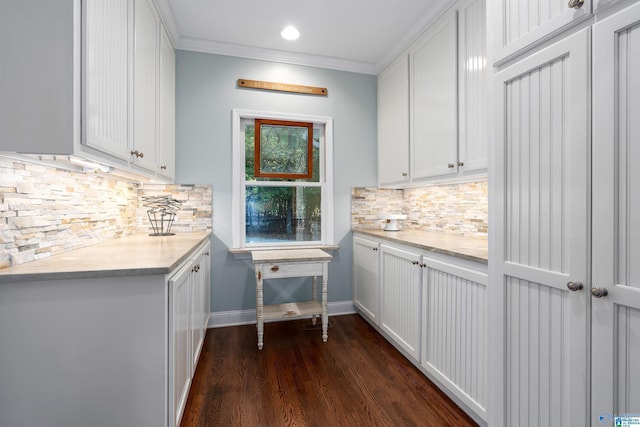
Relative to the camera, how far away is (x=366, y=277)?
114 inches

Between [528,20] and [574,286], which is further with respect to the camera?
[528,20]

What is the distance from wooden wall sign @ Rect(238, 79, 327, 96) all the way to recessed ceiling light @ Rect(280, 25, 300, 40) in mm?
436

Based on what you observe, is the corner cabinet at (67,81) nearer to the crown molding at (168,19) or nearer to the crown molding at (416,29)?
the crown molding at (168,19)

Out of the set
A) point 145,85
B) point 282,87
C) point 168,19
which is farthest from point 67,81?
point 282,87

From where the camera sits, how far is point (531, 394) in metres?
1.17

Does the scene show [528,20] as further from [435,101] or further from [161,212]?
[161,212]

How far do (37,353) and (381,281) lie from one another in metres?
2.15

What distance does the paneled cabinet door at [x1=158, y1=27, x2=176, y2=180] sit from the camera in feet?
7.45

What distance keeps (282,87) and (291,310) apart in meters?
2.11

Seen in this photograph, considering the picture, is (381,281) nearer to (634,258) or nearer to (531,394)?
(531,394)

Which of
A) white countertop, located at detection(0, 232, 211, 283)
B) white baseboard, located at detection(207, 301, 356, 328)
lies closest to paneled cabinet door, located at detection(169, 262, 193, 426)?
white countertop, located at detection(0, 232, 211, 283)

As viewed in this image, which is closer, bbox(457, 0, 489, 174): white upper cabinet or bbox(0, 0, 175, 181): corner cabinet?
bbox(0, 0, 175, 181): corner cabinet

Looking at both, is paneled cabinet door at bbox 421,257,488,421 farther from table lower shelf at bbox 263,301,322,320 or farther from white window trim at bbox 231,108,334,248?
white window trim at bbox 231,108,334,248

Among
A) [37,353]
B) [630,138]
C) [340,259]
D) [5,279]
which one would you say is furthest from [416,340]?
[5,279]
